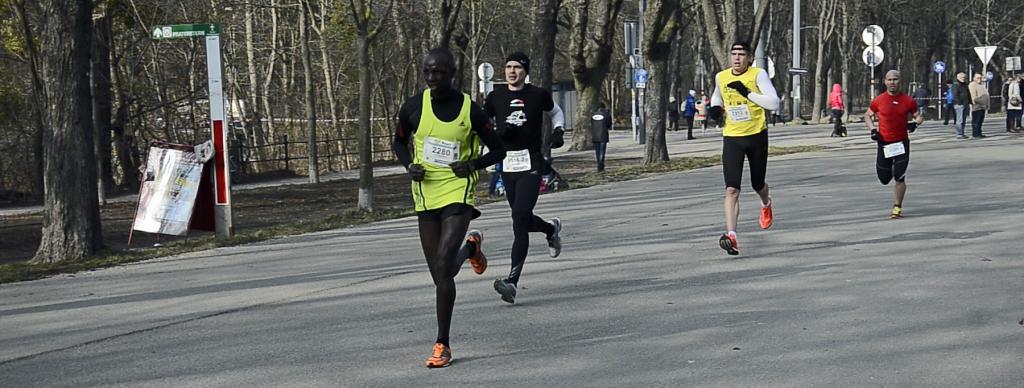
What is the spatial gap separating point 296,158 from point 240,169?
1.85 m

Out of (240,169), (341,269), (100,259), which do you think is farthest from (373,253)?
(240,169)

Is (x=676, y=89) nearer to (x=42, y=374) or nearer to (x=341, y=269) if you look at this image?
(x=341, y=269)

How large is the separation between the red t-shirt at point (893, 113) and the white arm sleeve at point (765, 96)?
351cm

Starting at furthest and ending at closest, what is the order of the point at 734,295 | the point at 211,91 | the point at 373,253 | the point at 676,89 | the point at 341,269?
the point at 676,89 < the point at 211,91 < the point at 373,253 < the point at 341,269 < the point at 734,295

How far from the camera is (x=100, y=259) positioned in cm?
1241

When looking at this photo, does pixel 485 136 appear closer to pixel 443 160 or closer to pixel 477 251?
pixel 443 160

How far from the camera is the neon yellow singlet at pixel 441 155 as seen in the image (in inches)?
273

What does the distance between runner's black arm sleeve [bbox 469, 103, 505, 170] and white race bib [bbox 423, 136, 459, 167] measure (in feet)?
0.43

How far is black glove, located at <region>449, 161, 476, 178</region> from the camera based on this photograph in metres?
6.86

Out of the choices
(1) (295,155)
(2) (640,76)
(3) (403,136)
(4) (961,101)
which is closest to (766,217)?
(3) (403,136)

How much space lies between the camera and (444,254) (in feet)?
22.4

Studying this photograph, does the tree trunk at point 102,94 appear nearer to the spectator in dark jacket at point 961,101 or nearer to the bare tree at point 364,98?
the bare tree at point 364,98

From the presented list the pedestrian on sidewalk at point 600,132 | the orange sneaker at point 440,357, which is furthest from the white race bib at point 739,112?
the pedestrian on sidewalk at point 600,132

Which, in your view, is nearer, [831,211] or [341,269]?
[341,269]
